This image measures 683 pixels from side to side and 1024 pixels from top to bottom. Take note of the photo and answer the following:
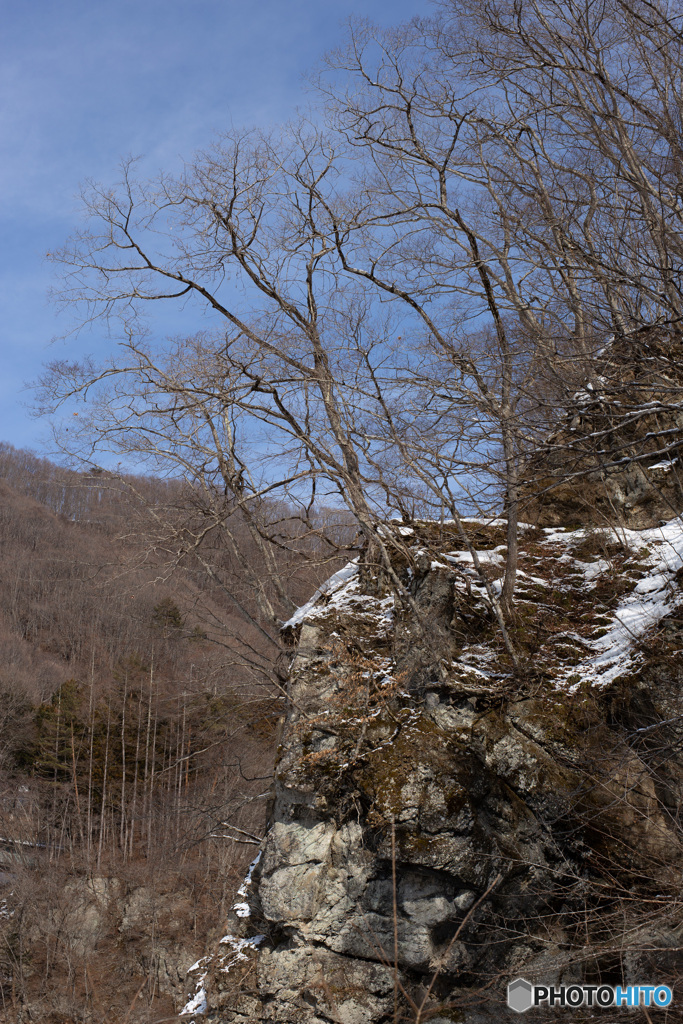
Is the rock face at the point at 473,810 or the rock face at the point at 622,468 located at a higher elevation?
the rock face at the point at 622,468

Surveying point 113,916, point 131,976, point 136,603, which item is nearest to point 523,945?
point 131,976

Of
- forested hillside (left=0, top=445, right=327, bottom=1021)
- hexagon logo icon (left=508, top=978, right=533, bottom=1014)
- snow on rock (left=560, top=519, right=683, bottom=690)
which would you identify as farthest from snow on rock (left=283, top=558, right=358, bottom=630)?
hexagon logo icon (left=508, top=978, right=533, bottom=1014)

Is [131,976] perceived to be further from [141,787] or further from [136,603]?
[136,603]

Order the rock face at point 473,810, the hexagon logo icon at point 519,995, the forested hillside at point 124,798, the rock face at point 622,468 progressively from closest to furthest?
1. the hexagon logo icon at point 519,995
2. the rock face at point 473,810
3. the rock face at point 622,468
4. the forested hillside at point 124,798

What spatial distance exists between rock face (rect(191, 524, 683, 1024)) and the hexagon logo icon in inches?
2.9

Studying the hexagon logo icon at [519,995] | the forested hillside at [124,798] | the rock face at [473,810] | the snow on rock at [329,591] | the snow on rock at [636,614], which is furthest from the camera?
the forested hillside at [124,798]

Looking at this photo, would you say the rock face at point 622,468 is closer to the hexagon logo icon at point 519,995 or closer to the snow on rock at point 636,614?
the snow on rock at point 636,614

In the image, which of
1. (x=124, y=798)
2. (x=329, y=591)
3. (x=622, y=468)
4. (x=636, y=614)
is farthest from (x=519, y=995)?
(x=124, y=798)

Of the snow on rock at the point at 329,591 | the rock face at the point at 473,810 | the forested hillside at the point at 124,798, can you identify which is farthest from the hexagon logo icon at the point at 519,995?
the snow on rock at the point at 329,591

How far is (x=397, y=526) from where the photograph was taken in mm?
8062

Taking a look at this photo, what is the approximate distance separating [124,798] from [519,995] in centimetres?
Result: 2263

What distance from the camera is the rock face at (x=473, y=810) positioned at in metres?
5.13

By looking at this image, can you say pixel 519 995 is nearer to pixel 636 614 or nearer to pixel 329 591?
pixel 636 614

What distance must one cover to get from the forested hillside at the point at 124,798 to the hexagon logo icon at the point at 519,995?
3557 mm
